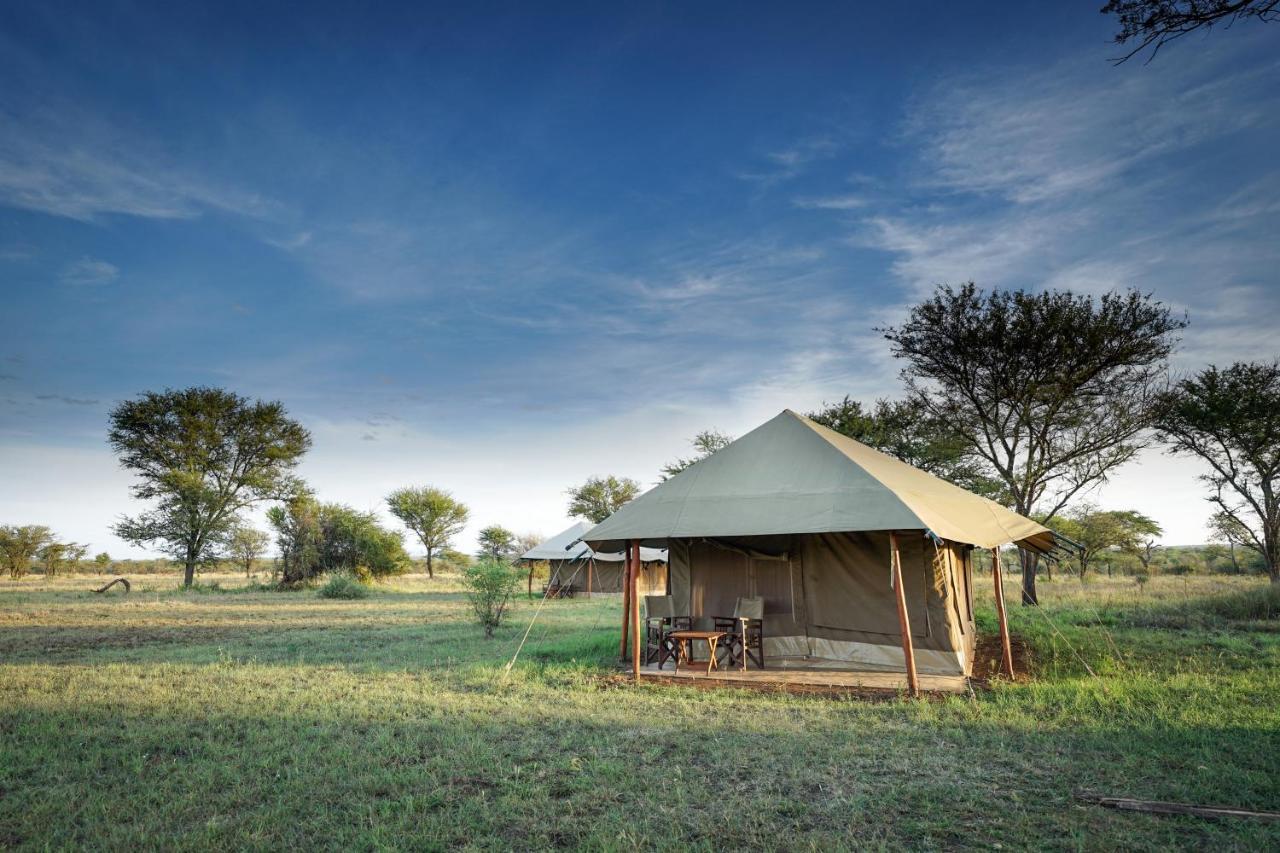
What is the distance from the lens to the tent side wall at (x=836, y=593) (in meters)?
10.0

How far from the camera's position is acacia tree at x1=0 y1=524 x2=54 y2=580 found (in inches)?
1636

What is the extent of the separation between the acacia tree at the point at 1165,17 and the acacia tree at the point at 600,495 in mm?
37304

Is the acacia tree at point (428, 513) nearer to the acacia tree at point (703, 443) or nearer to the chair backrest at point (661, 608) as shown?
the acacia tree at point (703, 443)

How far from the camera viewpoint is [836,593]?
10.6 m

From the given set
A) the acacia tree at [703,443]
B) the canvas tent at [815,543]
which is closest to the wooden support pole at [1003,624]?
the canvas tent at [815,543]

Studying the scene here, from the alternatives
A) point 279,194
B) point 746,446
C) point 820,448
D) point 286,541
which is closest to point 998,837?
point 820,448

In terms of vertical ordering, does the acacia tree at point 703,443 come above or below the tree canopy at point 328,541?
above

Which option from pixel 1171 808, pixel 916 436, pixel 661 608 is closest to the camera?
pixel 1171 808

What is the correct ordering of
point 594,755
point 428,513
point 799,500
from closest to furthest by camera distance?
point 594,755
point 799,500
point 428,513

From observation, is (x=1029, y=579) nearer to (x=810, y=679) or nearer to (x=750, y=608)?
(x=750, y=608)

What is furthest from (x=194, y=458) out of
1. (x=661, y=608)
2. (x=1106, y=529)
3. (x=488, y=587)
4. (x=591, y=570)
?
(x=1106, y=529)

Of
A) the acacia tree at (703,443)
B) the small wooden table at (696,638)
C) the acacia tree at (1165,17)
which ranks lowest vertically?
the small wooden table at (696,638)

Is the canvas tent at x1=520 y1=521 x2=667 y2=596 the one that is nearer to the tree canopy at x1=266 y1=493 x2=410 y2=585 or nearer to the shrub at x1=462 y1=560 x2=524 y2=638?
the tree canopy at x1=266 y1=493 x2=410 y2=585

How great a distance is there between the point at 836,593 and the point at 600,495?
1254 inches
